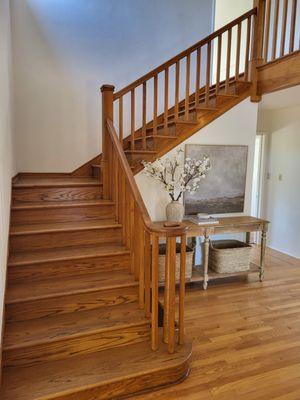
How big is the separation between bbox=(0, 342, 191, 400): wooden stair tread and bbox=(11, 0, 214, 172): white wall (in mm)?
2613

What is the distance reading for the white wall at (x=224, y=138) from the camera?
3.62m

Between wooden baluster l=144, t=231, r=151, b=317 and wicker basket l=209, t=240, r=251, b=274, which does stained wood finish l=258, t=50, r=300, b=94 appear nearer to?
wicker basket l=209, t=240, r=251, b=274

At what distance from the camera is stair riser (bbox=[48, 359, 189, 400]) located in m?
1.82

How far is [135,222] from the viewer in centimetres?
245

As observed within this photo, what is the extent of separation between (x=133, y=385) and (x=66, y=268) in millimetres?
1005

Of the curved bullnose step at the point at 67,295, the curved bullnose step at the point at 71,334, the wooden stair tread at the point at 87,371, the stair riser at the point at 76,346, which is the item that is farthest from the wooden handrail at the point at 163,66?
the wooden stair tread at the point at 87,371

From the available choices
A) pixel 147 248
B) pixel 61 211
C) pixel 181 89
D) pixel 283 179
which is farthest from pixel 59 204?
pixel 283 179

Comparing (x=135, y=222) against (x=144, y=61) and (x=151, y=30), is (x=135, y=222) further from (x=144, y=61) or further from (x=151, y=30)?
(x=151, y=30)

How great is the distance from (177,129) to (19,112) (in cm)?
192

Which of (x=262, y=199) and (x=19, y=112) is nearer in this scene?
(x=19, y=112)

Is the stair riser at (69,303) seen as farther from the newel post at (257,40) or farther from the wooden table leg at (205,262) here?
the newel post at (257,40)

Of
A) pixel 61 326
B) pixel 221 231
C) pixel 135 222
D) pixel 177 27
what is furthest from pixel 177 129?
pixel 61 326

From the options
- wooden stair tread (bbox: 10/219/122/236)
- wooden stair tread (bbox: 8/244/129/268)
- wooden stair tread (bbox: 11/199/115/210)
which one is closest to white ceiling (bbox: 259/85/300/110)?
wooden stair tread (bbox: 11/199/115/210)

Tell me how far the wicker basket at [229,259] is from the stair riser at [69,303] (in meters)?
1.43
